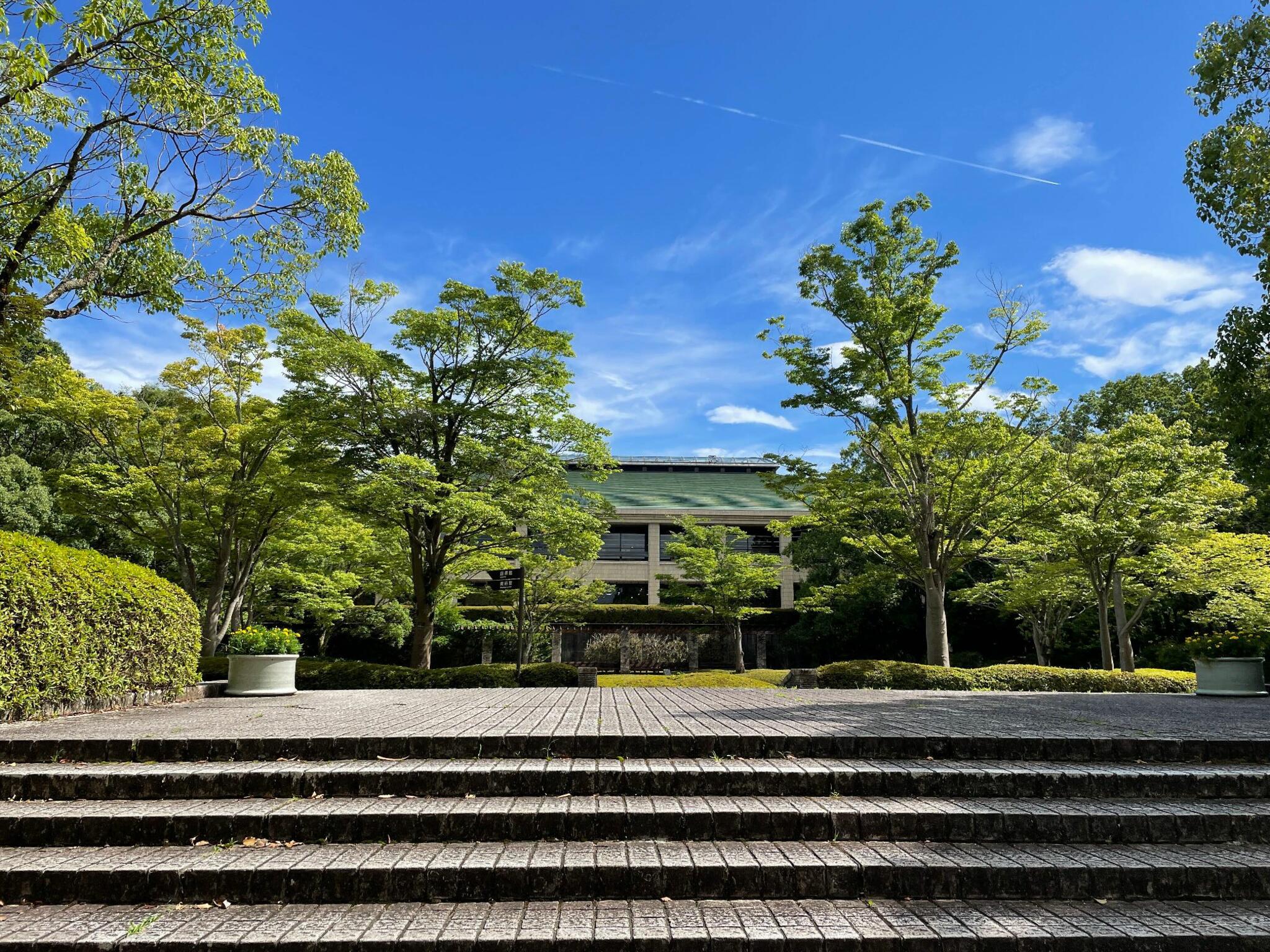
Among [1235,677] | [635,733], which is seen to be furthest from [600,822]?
[1235,677]

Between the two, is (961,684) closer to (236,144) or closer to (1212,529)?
(1212,529)

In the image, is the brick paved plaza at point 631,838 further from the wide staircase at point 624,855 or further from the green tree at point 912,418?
the green tree at point 912,418

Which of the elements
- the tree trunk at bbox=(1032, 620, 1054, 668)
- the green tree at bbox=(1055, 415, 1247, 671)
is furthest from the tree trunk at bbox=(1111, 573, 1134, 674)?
the tree trunk at bbox=(1032, 620, 1054, 668)

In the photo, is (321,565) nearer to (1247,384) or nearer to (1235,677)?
(1235,677)

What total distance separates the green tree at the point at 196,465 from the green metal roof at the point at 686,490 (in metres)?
16.5

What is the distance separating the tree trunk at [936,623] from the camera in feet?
52.5

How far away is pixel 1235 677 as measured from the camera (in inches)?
440

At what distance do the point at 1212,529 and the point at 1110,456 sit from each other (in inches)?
159

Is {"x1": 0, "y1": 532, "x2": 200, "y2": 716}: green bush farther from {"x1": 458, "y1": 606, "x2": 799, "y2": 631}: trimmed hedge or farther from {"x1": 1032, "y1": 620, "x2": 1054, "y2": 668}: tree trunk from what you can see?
{"x1": 1032, "y1": 620, "x2": 1054, "y2": 668}: tree trunk

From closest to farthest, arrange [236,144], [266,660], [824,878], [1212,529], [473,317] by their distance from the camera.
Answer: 1. [824,878]
2. [236,144]
3. [266,660]
4. [473,317]
5. [1212,529]

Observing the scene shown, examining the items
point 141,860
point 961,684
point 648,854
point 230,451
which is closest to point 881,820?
point 648,854

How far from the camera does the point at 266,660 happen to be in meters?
9.81

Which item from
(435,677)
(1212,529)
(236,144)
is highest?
(236,144)

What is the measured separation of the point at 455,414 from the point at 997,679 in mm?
11541
